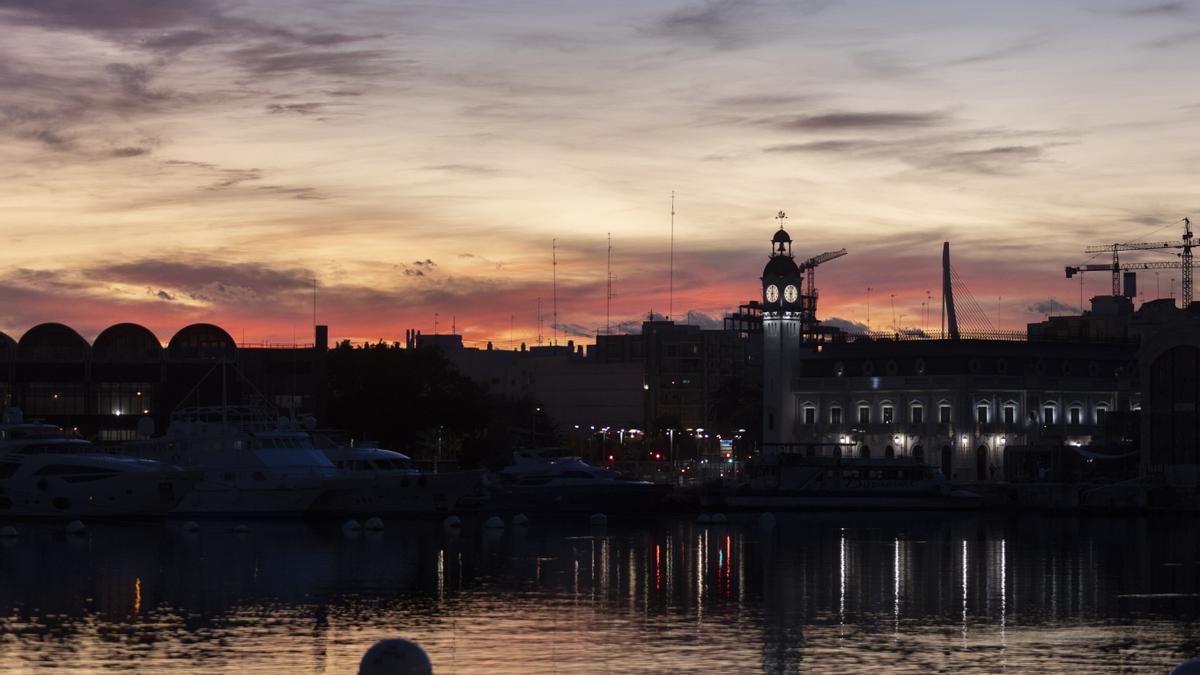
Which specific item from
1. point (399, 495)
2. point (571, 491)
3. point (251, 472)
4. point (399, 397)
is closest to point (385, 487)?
point (399, 495)

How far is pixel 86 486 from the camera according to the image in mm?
103250

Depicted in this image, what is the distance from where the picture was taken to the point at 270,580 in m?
66.8

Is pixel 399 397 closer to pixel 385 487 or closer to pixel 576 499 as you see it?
pixel 576 499

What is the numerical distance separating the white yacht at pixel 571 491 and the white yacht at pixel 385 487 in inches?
237

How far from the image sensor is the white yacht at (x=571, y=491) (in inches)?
4665

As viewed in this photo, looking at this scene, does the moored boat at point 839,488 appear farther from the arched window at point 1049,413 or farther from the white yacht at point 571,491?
the arched window at point 1049,413

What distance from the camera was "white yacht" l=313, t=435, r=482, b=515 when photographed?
4279 inches

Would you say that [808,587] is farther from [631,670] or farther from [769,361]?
[769,361]

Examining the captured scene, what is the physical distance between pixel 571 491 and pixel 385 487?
44.3 ft

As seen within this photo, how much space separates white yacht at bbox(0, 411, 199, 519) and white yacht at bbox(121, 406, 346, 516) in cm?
121

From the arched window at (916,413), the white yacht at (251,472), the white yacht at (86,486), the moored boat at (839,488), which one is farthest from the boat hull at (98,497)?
the arched window at (916,413)

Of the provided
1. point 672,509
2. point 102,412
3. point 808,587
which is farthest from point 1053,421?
point 808,587

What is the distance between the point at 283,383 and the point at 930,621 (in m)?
144

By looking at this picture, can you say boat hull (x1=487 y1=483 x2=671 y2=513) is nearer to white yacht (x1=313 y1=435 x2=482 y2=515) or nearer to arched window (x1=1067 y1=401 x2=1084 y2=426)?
white yacht (x1=313 y1=435 x2=482 y2=515)
